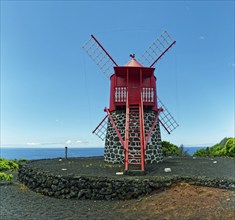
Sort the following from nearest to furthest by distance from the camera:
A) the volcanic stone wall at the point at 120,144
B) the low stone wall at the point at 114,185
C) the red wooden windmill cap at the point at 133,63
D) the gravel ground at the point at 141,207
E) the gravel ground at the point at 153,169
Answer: the gravel ground at the point at 141,207
the low stone wall at the point at 114,185
the gravel ground at the point at 153,169
the volcanic stone wall at the point at 120,144
the red wooden windmill cap at the point at 133,63

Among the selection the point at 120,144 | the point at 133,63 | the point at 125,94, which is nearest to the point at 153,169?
the point at 120,144

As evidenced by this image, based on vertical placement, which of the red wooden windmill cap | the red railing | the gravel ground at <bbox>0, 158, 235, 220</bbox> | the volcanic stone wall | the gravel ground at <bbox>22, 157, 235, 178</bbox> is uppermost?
the red wooden windmill cap

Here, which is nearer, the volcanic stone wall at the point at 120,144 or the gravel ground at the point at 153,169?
the gravel ground at the point at 153,169

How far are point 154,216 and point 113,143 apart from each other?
28.5ft

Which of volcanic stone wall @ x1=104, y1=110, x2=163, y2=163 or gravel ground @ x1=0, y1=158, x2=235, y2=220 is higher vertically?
volcanic stone wall @ x1=104, y1=110, x2=163, y2=163

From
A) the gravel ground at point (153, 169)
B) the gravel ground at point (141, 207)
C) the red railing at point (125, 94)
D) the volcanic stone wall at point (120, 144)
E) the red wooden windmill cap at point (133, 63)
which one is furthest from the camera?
the red wooden windmill cap at point (133, 63)

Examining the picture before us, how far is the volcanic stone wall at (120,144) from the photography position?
15.8 metres

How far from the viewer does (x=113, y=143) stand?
1619 cm

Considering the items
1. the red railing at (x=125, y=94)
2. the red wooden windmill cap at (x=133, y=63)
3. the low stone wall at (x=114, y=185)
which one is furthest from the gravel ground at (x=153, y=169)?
the red wooden windmill cap at (x=133, y=63)

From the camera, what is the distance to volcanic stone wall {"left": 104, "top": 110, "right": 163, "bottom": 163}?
51.9ft

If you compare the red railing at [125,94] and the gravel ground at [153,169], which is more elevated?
the red railing at [125,94]

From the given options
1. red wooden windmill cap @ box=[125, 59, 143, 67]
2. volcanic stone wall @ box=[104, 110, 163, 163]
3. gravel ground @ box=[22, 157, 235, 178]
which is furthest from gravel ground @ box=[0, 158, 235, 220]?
red wooden windmill cap @ box=[125, 59, 143, 67]

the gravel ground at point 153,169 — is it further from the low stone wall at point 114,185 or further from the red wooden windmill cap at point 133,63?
the red wooden windmill cap at point 133,63

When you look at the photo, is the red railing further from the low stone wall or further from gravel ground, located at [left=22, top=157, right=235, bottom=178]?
the low stone wall
